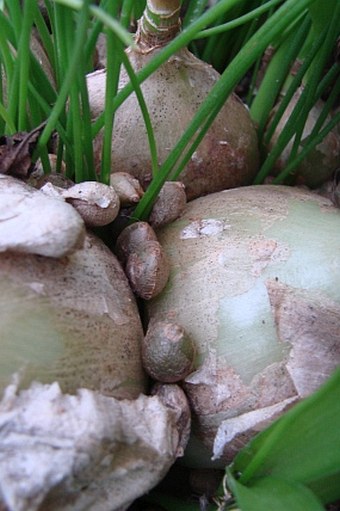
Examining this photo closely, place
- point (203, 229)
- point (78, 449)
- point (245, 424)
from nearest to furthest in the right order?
point (78, 449) < point (245, 424) < point (203, 229)

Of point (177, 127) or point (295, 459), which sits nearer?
point (295, 459)

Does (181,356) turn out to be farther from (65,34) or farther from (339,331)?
(65,34)

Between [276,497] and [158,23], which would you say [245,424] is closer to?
[276,497]

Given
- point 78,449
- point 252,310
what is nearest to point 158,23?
point 252,310

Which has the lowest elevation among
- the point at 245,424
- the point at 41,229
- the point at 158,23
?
the point at 245,424

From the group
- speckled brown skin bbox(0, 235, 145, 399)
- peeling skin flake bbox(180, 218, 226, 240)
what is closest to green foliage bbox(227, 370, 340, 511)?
speckled brown skin bbox(0, 235, 145, 399)

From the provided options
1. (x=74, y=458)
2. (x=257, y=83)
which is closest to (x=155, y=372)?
(x=74, y=458)

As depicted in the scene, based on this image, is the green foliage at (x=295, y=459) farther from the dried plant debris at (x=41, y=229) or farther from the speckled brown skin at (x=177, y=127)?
the speckled brown skin at (x=177, y=127)
